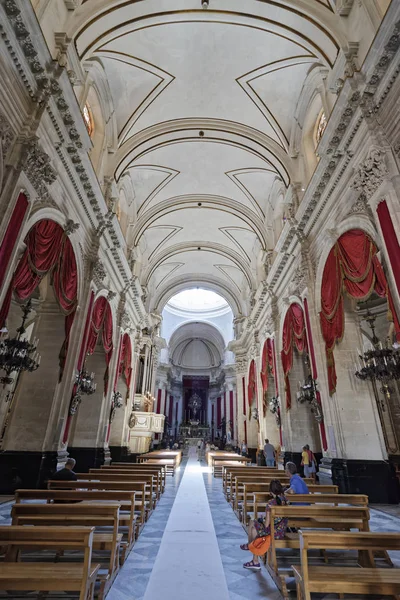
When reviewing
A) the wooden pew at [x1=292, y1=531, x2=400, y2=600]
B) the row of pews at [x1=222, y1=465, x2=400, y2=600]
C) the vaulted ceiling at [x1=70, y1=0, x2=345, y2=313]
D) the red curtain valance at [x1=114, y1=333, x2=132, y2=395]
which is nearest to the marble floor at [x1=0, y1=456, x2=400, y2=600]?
the row of pews at [x1=222, y1=465, x2=400, y2=600]

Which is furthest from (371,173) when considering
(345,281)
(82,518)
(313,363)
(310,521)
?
(82,518)

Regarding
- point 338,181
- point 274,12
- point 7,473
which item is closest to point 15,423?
point 7,473

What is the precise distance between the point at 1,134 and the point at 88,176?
2.98 meters

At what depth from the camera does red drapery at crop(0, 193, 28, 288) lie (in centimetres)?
480

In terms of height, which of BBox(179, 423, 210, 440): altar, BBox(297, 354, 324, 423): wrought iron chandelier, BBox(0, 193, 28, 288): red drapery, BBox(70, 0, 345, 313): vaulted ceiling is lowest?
BBox(297, 354, 324, 423): wrought iron chandelier

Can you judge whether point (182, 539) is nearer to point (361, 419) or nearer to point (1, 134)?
point (361, 419)

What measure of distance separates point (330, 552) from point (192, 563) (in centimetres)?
171

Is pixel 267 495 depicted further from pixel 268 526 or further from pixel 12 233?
pixel 12 233

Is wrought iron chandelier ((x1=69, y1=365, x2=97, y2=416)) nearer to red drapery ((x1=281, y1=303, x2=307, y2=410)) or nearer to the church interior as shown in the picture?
the church interior

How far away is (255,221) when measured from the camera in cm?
1428

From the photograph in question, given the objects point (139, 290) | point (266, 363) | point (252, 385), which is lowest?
point (252, 385)

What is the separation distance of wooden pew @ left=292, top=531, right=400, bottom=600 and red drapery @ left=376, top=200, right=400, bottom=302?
369cm

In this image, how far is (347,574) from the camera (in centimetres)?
218

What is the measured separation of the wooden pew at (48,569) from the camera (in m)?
1.96
